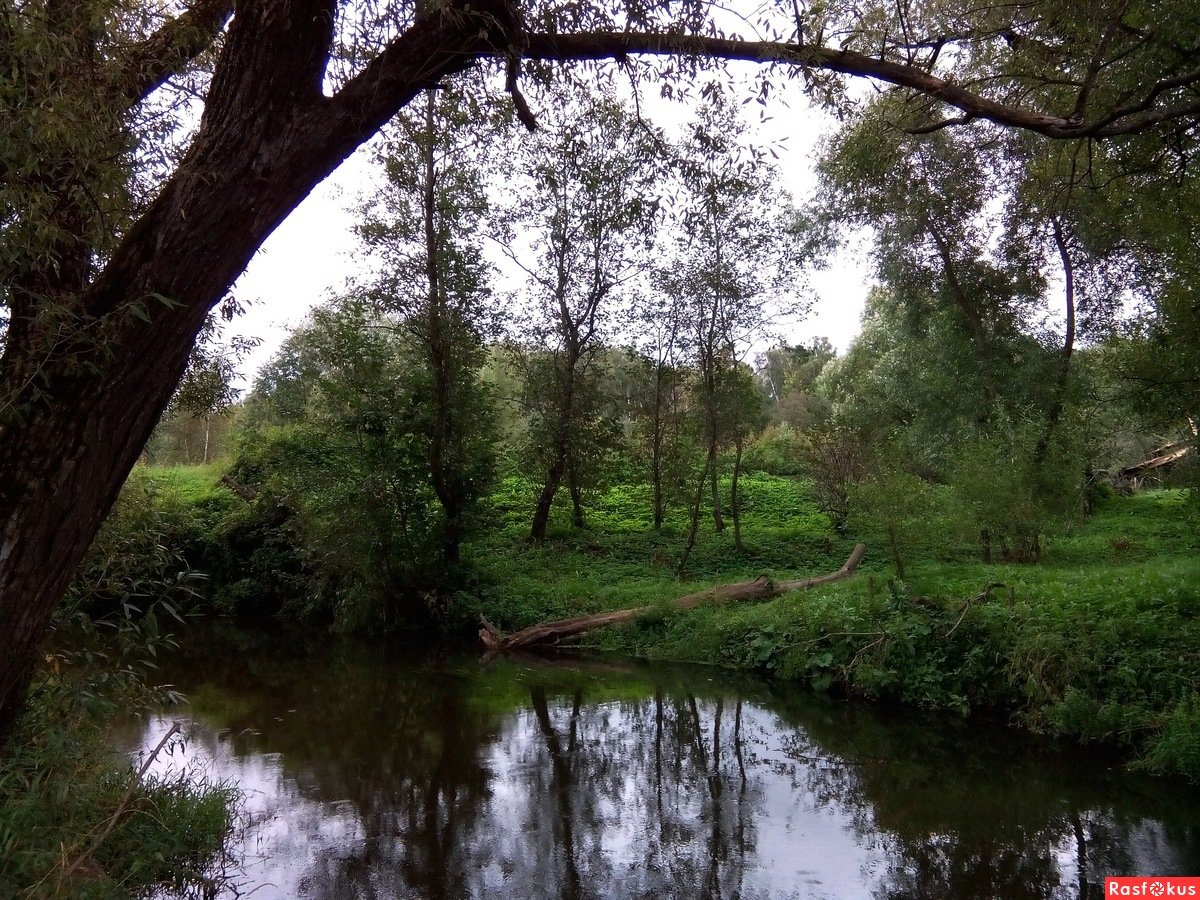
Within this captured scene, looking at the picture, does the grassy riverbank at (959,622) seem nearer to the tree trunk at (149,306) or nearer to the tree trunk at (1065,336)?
the tree trunk at (1065,336)

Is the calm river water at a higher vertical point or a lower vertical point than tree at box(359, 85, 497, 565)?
lower

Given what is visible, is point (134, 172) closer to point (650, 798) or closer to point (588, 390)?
point (650, 798)

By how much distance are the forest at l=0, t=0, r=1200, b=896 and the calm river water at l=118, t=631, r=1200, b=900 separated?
88 centimetres

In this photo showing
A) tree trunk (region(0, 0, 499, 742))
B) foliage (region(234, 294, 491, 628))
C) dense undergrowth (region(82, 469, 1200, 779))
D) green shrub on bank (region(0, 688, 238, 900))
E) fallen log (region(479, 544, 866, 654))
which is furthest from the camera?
foliage (region(234, 294, 491, 628))

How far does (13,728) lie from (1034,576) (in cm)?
1251

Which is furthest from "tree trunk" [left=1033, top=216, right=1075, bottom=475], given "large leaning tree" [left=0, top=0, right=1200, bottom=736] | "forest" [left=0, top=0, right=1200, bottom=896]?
"large leaning tree" [left=0, top=0, right=1200, bottom=736]

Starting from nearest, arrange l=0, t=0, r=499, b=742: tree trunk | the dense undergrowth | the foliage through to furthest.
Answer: l=0, t=0, r=499, b=742: tree trunk < the dense undergrowth < the foliage

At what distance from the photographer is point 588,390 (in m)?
20.9

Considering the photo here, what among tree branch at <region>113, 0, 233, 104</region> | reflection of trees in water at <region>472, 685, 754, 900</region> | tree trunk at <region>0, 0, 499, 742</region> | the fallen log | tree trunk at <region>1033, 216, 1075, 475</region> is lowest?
reflection of trees in water at <region>472, 685, 754, 900</region>

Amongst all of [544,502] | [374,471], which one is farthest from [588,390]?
[374,471]

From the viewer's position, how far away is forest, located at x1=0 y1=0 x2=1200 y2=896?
12.3ft

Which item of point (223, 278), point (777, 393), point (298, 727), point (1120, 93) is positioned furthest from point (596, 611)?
point (777, 393)

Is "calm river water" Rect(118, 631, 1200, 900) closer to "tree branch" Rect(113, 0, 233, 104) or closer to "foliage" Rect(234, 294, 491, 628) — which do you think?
"foliage" Rect(234, 294, 491, 628)

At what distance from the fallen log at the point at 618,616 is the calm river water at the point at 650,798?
3.03 meters
